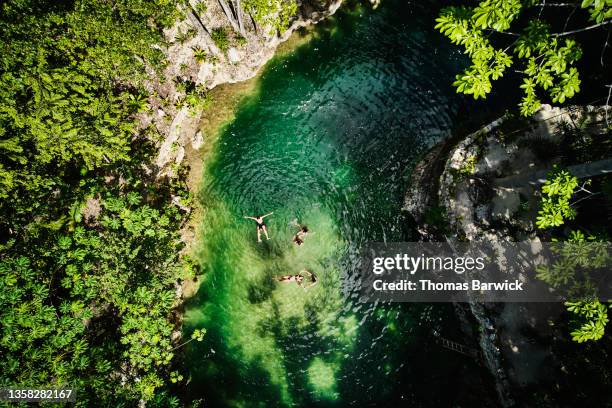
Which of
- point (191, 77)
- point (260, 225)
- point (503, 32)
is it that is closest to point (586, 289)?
point (503, 32)

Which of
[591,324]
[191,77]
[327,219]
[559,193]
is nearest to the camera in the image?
[591,324]

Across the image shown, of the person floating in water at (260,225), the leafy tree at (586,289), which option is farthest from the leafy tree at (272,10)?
the leafy tree at (586,289)

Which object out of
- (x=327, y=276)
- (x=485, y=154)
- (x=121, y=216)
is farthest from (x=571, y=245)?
(x=121, y=216)

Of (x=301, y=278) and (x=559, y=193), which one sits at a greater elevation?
(x=301, y=278)

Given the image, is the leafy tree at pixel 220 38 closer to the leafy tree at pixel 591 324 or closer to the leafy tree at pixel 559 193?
the leafy tree at pixel 559 193

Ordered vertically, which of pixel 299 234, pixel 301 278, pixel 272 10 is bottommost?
pixel 301 278

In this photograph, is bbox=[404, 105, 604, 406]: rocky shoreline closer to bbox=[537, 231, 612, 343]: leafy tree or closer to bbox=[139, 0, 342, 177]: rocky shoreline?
bbox=[537, 231, 612, 343]: leafy tree

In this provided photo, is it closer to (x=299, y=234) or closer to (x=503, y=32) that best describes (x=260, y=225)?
(x=299, y=234)
